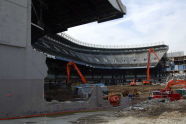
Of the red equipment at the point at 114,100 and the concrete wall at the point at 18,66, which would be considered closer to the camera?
the concrete wall at the point at 18,66

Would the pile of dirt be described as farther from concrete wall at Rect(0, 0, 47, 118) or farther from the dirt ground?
concrete wall at Rect(0, 0, 47, 118)

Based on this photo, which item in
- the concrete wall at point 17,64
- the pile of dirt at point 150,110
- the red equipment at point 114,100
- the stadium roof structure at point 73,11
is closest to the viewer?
the concrete wall at point 17,64

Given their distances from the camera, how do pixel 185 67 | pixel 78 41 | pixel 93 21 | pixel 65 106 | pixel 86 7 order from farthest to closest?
pixel 185 67 → pixel 78 41 → pixel 93 21 → pixel 86 7 → pixel 65 106

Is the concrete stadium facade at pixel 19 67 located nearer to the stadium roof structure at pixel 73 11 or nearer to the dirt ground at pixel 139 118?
the dirt ground at pixel 139 118

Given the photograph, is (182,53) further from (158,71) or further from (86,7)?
(86,7)

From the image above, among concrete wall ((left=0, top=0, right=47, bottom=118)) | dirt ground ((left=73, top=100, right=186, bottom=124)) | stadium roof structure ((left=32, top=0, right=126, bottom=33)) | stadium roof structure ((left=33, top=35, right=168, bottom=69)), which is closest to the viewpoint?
concrete wall ((left=0, top=0, right=47, bottom=118))

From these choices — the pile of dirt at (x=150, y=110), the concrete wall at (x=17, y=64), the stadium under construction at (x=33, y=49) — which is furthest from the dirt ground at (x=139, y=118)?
the concrete wall at (x=17, y=64)

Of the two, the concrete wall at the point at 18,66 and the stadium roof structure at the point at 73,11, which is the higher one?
the stadium roof structure at the point at 73,11

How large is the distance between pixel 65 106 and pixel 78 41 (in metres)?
68.0

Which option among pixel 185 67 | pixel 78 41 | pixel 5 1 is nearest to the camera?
pixel 5 1

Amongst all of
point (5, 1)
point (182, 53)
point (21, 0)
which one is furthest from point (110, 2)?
point (182, 53)

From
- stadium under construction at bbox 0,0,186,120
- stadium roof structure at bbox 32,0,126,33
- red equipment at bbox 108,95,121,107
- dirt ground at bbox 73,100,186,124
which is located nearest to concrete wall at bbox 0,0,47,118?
stadium under construction at bbox 0,0,186,120

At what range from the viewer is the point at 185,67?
306 feet

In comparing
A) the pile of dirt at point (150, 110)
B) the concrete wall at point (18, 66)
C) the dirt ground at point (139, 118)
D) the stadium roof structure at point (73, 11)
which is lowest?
the pile of dirt at point (150, 110)
